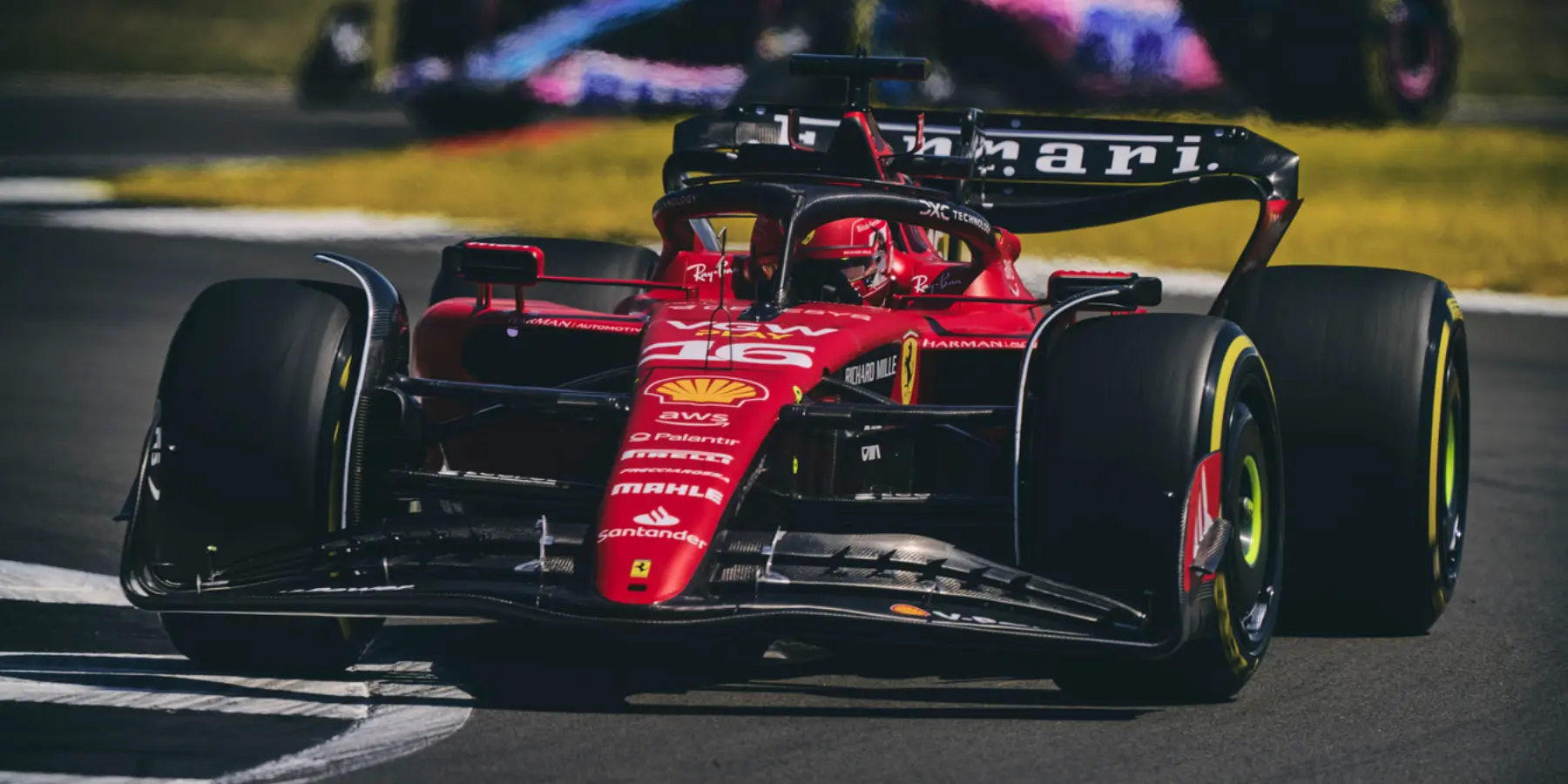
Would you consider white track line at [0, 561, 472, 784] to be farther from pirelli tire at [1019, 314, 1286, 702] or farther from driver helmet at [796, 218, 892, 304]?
driver helmet at [796, 218, 892, 304]

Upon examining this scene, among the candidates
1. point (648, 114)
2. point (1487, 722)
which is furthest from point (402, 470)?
point (648, 114)

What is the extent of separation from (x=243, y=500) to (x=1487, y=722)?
3.09 meters

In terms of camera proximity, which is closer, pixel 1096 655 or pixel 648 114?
pixel 1096 655

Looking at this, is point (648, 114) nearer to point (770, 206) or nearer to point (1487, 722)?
point (770, 206)

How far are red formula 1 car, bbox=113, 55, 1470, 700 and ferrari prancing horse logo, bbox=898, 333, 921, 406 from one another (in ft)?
0.07

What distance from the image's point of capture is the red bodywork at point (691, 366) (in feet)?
17.6

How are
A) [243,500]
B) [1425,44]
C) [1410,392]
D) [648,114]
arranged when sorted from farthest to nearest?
[1425,44] → [648,114] → [1410,392] → [243,500]

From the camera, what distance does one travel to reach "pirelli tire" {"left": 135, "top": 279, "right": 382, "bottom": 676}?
5.73 meters

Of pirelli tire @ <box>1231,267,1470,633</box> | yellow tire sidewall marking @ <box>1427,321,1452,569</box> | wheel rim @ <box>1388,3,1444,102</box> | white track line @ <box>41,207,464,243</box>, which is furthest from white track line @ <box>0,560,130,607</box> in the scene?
wheel rim @ <box>1388,3,1444,102</box>

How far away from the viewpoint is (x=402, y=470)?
6.01 metres

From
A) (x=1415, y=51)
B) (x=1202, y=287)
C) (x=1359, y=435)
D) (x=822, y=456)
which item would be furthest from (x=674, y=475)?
(x=1415, y=51)

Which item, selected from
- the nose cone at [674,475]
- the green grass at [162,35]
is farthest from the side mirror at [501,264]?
the green grass at [162,35]

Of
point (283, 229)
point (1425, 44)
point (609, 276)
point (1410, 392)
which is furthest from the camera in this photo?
point (1425, 44)

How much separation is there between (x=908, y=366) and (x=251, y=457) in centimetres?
186
